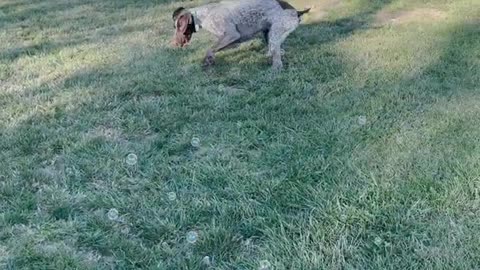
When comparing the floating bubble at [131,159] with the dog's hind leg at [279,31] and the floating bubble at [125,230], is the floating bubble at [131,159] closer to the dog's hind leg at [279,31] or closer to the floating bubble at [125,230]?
the floating bubble at [125,230]

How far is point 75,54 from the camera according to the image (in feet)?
20.1

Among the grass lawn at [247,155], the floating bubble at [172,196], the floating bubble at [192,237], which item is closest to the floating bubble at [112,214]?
the grass lawn at [247,155]

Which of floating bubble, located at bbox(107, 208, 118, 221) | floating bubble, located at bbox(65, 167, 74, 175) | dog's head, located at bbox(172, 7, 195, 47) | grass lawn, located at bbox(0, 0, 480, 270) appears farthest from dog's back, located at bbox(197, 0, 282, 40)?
floating bubble, located at bbox(107, 208, 118, 221)

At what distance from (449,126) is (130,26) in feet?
16.7

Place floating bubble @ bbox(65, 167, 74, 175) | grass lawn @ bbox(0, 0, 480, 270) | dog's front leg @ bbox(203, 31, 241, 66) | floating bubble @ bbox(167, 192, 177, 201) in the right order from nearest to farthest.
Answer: grass lawn @ bbox(0, 0, 480, 270)
floating bubble @ bbox(167, 192, 177, 201)
floating bubble @ bbox(65, 167, 74, 175)
dog's front leg @ bbox(203, 31, 241, 66)

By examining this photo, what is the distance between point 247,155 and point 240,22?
219 centimetres

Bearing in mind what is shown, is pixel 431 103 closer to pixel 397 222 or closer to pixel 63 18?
pixel 397 222

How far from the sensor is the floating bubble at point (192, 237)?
8.57 ft

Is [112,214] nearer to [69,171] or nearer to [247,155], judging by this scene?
[69,171]

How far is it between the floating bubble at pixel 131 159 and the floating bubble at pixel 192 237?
3.01 ft

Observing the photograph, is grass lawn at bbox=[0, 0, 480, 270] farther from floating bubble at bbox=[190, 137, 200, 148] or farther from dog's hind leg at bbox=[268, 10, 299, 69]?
dog's hind leg at bbox=[268, 10, 299, 69]

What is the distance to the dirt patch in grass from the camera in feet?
22.9

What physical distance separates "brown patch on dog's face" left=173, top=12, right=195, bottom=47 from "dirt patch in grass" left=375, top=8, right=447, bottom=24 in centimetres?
266

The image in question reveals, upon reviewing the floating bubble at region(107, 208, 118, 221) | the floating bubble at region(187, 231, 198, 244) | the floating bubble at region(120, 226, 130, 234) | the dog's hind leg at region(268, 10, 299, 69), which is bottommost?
the dog's hind leg at region(268, 10, 299, 69)
